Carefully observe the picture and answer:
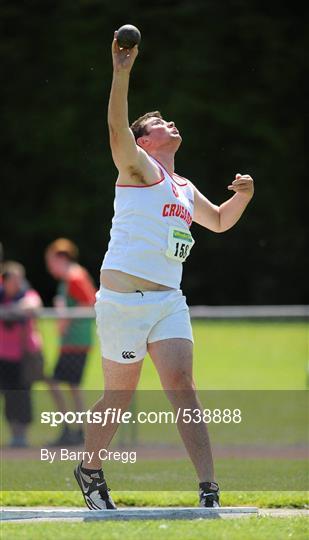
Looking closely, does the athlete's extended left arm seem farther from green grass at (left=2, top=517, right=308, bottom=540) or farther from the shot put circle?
green grass at (left=2, top=517, right=308, bottom=540)

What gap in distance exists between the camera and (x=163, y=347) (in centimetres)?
578

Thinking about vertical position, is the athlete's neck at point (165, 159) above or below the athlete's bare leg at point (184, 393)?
above

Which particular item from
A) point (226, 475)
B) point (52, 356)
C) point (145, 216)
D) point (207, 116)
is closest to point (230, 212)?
point (145, 216)

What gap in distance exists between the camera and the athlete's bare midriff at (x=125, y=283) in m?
5.82

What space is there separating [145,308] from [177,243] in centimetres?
38

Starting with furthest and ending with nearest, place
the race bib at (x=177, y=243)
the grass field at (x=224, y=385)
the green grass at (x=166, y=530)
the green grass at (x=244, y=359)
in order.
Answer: the green grass at (x=244, y=359), the race bib at (x=177, y=243), the grass field at (x=224, y=385), the green grass at (x=166, y=530)

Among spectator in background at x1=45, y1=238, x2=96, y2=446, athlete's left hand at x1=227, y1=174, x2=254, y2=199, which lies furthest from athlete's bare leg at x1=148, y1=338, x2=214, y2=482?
spectator in background at x1=45, y1=238, x2=96, y2=446

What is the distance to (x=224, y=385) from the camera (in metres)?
14.0

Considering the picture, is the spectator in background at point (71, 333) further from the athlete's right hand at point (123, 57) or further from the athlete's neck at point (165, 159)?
the athlete's right hand at point (123, 57)

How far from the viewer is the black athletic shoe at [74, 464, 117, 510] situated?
233 inches

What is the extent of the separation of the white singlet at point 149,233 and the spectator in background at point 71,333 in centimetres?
477

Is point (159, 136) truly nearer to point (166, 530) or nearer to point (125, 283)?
point (125, 283)

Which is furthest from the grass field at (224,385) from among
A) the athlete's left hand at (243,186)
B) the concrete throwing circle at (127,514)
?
the athlete's left hand at (243,186)

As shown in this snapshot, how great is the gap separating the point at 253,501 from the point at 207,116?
812 inches
